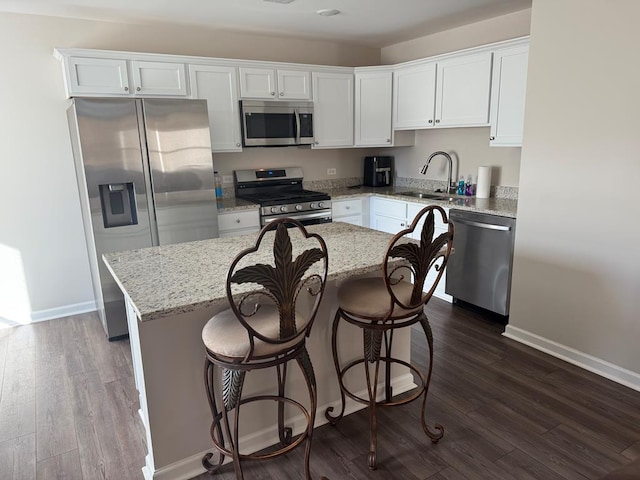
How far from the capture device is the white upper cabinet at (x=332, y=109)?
14.7 ft

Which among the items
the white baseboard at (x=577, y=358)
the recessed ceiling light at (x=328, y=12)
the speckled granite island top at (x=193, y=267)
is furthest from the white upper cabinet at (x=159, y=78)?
the white baseboard at (x=577, y=358)

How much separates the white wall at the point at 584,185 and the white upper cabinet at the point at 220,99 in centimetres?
250

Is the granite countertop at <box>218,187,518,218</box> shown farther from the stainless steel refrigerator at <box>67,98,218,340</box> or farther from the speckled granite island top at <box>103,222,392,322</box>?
the speckled granite island top at <box>103,222,392,322</box>

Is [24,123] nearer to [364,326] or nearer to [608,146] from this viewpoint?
[364,326]

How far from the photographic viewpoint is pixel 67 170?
3809mm

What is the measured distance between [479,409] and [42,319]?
3.72m

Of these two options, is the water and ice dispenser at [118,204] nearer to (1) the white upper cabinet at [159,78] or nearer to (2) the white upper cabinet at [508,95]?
(1) the white upper cabinet at [159,78]

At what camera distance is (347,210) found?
4.56 metres

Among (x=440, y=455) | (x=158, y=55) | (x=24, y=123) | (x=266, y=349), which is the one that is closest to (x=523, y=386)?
(x=440, y=455)

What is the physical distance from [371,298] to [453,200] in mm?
2241

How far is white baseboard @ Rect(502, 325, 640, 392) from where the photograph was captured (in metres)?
2.65

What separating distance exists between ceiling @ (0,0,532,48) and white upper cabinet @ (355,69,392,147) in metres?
0.45

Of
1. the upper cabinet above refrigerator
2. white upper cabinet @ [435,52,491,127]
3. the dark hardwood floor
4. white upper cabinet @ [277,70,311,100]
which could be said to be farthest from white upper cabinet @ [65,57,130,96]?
white upper cabinet @ [435,52,491,127]

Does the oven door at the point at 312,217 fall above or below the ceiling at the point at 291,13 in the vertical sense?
below
